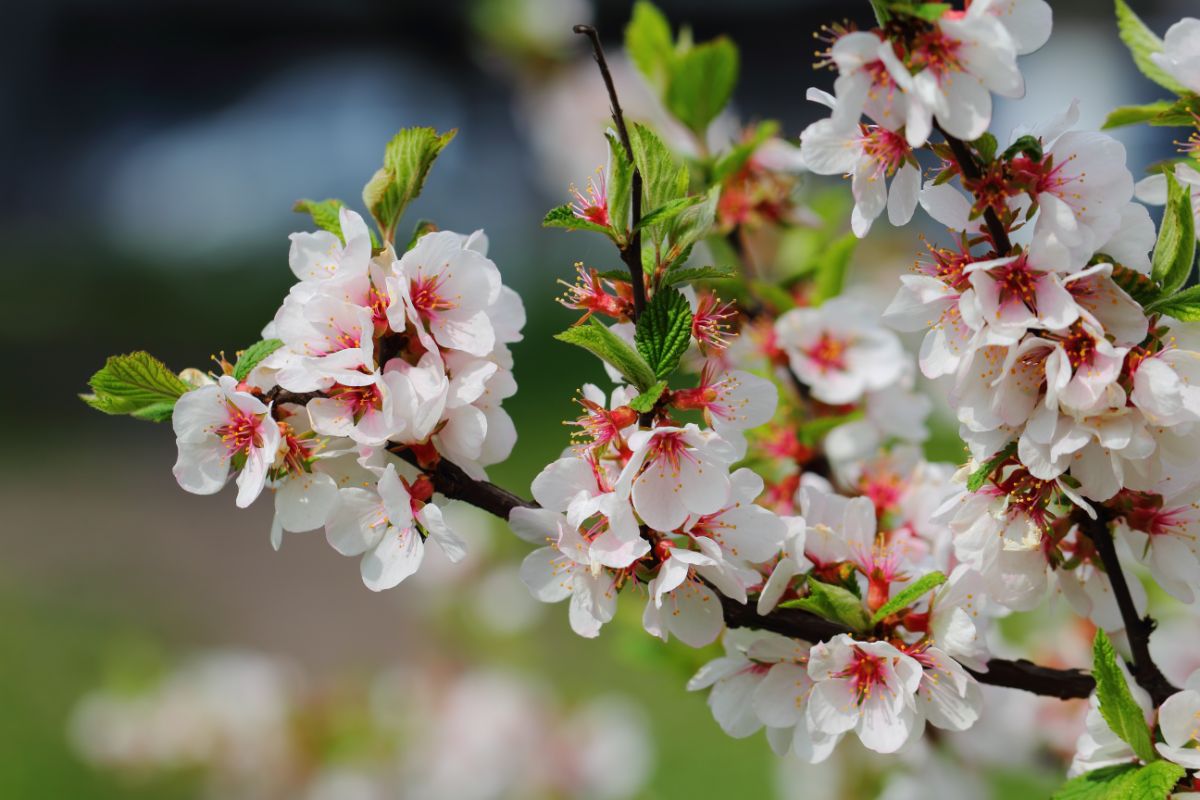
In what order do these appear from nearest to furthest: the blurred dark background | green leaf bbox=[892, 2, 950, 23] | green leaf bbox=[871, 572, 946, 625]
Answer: green leaf bbox=[892, 2, 950, 23] < green leaf bbox=[871, 572, 946, 625] < the blurred dark background

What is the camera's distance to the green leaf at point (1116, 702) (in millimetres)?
712

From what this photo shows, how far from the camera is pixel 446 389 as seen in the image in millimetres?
736

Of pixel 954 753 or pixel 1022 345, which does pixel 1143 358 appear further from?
pixel 954 753

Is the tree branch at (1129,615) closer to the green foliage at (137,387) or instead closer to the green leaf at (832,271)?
the green leaf at (832,271)

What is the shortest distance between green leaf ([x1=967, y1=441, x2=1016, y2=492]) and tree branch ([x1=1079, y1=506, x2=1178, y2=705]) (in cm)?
8

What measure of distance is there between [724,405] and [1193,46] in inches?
15.3

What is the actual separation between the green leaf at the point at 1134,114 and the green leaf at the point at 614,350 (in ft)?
1.31

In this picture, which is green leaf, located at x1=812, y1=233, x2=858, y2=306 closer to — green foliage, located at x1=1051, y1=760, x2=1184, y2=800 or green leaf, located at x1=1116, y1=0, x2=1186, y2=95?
green leaf, located at x1=1116, y1=0, x2=1186, y2=95

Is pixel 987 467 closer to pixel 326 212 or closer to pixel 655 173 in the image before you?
pixel 655 173

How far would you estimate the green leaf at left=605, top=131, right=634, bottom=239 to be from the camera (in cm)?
73

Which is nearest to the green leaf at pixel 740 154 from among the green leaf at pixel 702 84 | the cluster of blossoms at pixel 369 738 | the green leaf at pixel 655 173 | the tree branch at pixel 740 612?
the green leaf at pixel 702 84

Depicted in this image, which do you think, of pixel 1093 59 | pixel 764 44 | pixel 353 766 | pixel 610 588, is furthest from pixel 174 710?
pixel 764 44

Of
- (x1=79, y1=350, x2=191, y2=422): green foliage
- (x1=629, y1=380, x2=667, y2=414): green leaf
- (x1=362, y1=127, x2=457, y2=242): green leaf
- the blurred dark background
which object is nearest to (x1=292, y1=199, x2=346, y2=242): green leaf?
(x1=362, y1=127, x2=457, y2=242): green leaf

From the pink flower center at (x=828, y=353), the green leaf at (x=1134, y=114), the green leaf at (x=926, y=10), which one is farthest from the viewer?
the pink flower center at (x=828, y=353)
